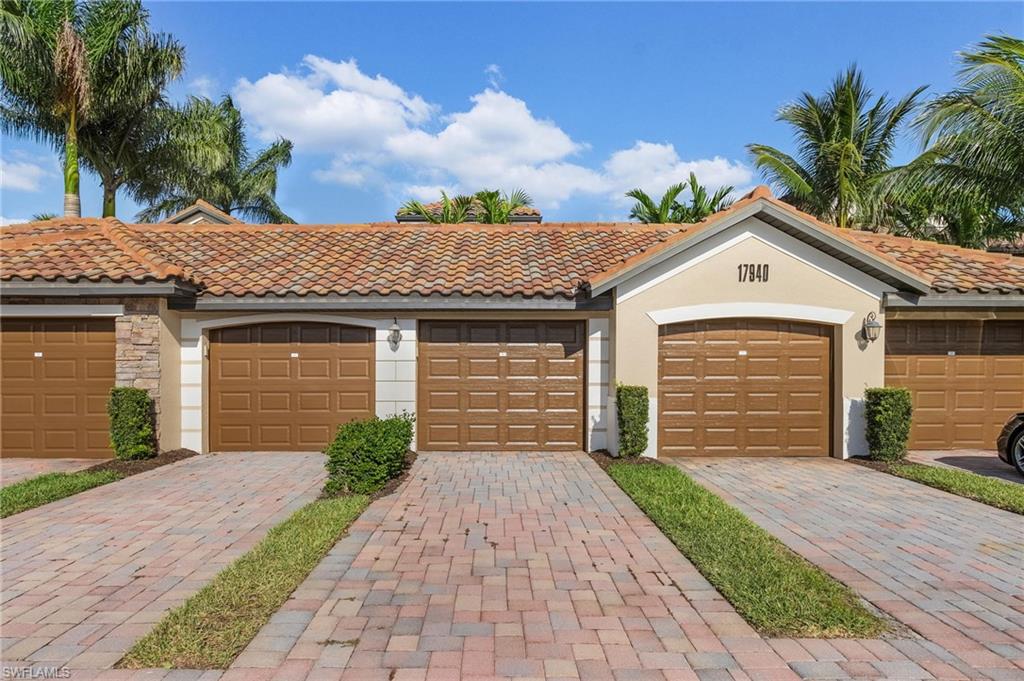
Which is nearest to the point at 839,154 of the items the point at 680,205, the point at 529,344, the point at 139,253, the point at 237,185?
the point at 680,205

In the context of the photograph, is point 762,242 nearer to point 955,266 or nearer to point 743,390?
point 743,390

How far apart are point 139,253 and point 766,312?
1154cm

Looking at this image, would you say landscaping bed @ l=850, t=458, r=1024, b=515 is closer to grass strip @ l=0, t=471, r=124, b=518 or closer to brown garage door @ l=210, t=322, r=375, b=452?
brown garage door @ l=210, t=322, r=375, b=452

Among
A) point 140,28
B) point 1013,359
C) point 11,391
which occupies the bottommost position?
point 11,391

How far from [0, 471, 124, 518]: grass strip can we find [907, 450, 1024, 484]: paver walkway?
13.5 meters

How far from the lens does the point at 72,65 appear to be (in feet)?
47.1

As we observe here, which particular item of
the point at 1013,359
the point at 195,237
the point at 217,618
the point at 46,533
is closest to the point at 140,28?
the point at 195,237

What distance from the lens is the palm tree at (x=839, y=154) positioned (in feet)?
58.7

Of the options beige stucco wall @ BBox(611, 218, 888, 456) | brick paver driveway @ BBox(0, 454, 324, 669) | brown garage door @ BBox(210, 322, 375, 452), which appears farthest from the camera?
brown garage door @ BBox(210, 322, 375, 452)

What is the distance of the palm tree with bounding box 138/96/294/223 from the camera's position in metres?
24.8

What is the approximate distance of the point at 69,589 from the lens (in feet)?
13.9

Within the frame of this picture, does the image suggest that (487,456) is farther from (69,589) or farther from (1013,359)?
(1013,359)

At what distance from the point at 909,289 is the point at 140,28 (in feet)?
73.2

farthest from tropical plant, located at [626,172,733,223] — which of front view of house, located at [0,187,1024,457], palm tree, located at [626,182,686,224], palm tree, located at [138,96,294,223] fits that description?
palm tree, located at [138,96,294,223]
